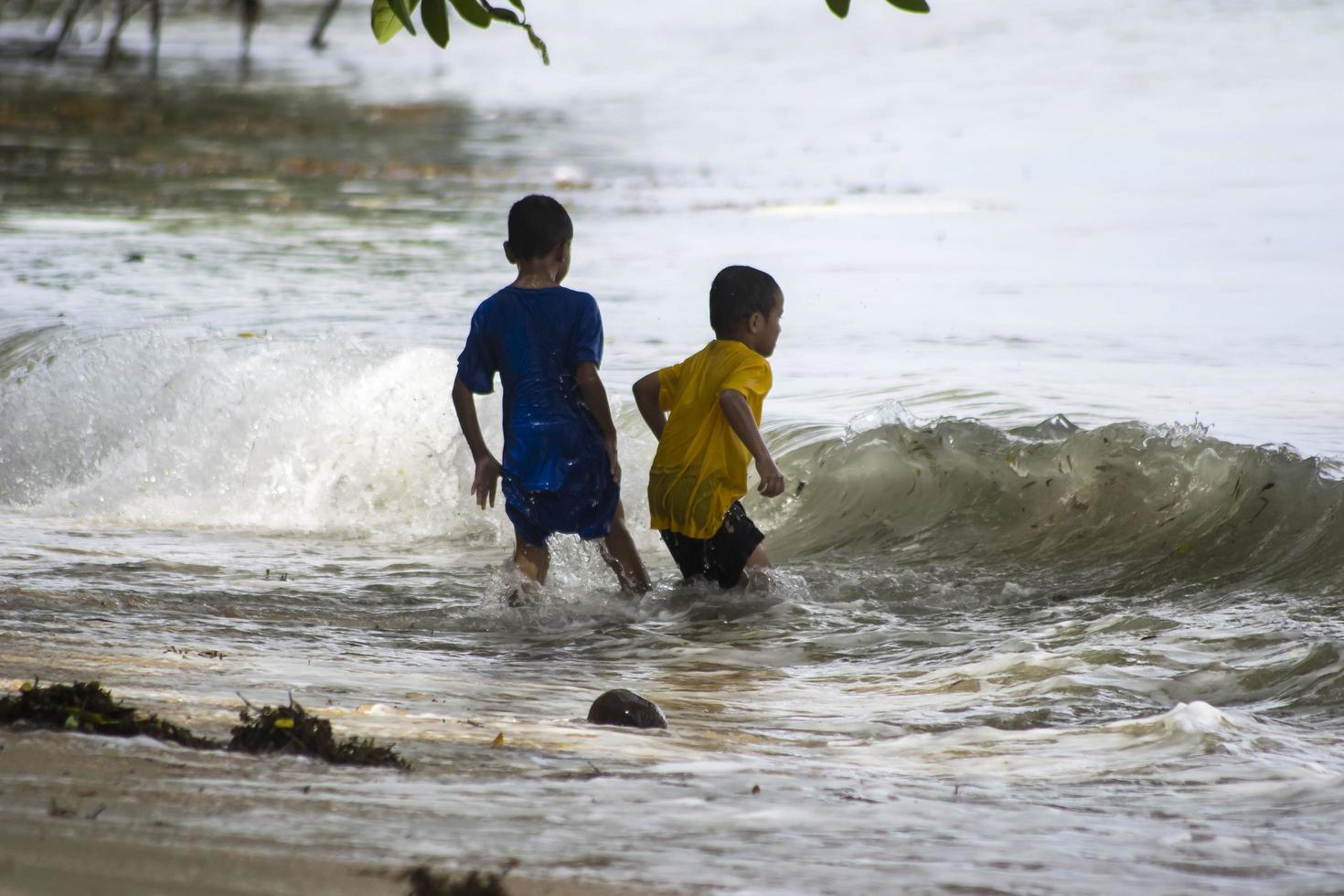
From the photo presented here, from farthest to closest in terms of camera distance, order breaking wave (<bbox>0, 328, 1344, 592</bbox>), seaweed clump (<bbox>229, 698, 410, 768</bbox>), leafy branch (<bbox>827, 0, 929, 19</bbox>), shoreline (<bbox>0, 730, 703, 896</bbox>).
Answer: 1. breaking wave (<bbox>0, 328, 1344, 592</bbox>)
2. leafy branch (<bbox>827, 0, 929, 19</bbox>)
3. seaweed clump (<bbox>229, 698, 410, 768</bbox>)
4. shoreline (<bbox>0, 730, 703, 896</bbox>)

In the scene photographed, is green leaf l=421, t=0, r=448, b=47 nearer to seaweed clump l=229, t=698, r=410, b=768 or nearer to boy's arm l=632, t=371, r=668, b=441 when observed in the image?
seaweed clump l=229, t=698, r=410, b=768

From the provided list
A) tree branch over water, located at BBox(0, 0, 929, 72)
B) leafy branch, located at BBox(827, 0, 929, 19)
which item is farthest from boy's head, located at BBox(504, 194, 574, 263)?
leafy branch, located at BBox(827, 0, 929, 19)

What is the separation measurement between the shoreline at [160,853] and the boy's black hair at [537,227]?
111 inches

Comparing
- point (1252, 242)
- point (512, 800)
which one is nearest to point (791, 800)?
point (512, 800)

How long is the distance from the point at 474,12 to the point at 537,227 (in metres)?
1.49

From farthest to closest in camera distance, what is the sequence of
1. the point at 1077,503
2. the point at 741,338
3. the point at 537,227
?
1. the point at 1077,503
2. the point at 741,338
3. the point at 537,227

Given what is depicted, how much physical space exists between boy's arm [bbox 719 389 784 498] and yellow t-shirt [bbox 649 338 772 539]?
10 centimetres

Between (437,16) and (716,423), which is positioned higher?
(437,16)

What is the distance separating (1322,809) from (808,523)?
14.9ft

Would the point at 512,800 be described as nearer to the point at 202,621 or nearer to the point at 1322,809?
the point at 1322,809

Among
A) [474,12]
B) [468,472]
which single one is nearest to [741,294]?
[474,12]

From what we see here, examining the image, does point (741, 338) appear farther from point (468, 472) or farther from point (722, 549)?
point (468, 472)

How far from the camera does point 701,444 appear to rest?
5703 millimetres

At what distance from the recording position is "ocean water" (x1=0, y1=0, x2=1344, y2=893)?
3246 mm
